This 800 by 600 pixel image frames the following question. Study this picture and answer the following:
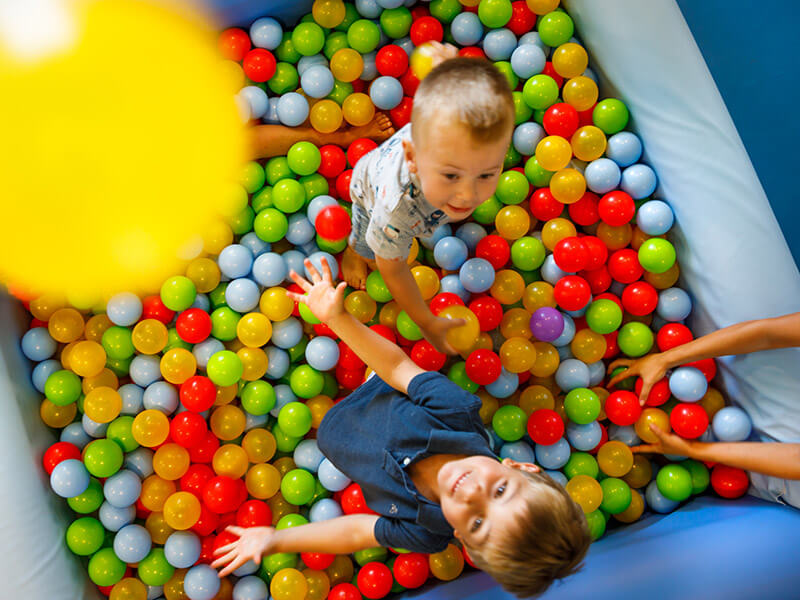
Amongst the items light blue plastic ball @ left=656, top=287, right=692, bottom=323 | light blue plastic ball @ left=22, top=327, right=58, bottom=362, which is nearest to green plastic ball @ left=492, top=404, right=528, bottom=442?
light blue plastic ball @ left=656, top=287, right=692, bottom=323

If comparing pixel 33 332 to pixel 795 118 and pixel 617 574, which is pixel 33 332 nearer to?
pixel 617 574

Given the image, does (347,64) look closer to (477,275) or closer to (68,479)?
(477,275)

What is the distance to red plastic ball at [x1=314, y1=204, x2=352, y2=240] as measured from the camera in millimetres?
1344

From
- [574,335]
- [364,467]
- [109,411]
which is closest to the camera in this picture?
[364,467]

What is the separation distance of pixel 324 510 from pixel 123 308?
0.58 meters

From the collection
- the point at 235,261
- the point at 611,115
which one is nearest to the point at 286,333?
the point at 235,261

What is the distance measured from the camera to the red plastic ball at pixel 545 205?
56.6 inches

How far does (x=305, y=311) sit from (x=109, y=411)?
0.43 m

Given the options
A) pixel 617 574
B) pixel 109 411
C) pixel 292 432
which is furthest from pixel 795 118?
pixel 109 411

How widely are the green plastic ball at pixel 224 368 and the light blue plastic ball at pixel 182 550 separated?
306mm

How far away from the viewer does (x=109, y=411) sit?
1297 mm

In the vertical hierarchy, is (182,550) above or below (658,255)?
below

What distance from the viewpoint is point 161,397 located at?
133 cm

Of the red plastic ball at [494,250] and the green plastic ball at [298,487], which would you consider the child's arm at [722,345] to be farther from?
the green plastic ball at [298,487]
